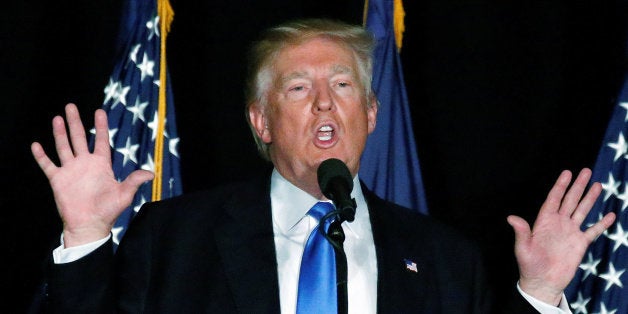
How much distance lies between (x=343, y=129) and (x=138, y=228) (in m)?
0.60

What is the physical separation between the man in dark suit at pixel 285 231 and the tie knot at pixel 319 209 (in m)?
0.04

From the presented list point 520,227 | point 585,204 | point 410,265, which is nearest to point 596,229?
point 585,204

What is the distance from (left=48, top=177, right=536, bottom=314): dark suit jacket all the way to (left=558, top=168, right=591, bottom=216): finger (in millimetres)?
250

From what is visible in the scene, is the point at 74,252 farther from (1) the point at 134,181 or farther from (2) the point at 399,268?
(2) the point at 399,268

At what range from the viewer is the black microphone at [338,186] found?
1.90 metres

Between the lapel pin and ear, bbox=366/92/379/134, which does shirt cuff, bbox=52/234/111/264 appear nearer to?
the lapel pin

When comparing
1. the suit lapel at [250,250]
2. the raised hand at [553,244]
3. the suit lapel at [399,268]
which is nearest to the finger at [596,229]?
the raised hand at [553,244]

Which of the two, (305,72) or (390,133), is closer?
(305,72)

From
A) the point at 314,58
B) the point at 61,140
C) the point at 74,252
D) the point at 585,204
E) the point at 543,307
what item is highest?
the point at 314,58

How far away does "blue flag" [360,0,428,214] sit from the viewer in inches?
134

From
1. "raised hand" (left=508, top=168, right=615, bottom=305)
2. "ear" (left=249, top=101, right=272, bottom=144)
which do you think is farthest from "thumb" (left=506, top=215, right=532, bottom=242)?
"ear" (left=249, top=101, right=272, bottom=144)

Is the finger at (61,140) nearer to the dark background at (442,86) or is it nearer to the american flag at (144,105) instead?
the american flag at (144,105)

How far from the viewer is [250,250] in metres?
2.42

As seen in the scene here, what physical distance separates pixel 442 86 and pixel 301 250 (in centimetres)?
150
